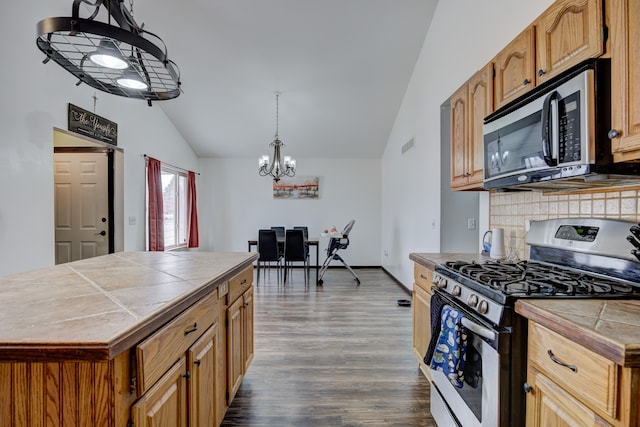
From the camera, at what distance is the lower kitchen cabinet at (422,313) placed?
213 centimetres

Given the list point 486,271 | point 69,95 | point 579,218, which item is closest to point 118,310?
point 486,271

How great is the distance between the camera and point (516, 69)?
68.0 inches

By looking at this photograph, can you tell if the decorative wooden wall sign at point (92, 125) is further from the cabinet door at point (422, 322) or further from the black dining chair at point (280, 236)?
the cabinet door at point (422, 322)

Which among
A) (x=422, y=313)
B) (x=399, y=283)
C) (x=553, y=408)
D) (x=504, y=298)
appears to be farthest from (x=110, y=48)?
(x=399, y=283)

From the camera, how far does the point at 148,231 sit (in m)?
4.76

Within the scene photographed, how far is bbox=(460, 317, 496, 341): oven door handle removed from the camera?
1253 millimetres

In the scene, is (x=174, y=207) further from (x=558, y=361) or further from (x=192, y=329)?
(x=558, y=361)

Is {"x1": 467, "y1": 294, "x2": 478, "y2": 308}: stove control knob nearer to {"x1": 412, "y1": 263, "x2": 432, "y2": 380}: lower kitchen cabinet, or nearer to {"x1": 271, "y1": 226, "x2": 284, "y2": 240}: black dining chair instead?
{"x1": 412, "y1": 263, "x2": 432, "y2": 380}: lower kitchen cabinet

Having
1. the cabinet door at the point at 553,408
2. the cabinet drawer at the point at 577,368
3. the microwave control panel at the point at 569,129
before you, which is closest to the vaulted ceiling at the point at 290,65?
the microwave control panel at the point at 569,129

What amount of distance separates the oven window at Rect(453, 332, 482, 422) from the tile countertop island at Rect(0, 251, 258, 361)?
1.20m

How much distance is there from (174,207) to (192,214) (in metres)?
0.41

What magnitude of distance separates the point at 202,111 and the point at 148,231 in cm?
208

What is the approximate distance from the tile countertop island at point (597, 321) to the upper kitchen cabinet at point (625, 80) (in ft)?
1.68

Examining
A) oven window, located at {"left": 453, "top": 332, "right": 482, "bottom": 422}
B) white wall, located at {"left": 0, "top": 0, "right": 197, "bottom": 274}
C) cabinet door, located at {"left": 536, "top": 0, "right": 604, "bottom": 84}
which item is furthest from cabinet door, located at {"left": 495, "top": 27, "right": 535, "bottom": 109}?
white wall, located at {"left": 0, "top": 0, "right": 197, "bottom": 274}
